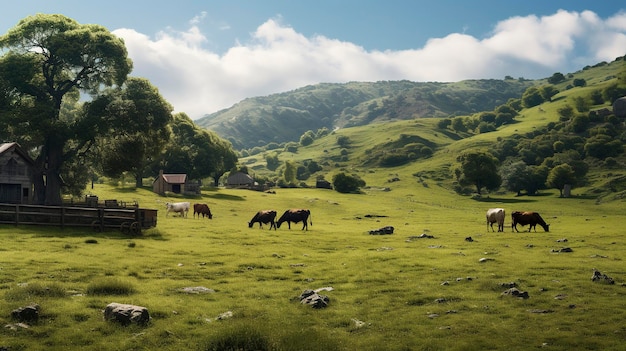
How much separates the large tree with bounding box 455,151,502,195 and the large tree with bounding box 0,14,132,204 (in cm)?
9420

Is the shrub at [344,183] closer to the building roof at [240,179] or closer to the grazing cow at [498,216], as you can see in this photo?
the building roof at [240,179]

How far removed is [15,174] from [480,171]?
10446cm

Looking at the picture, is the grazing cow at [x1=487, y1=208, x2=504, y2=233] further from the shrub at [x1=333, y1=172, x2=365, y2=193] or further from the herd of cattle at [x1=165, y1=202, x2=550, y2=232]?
the shrub at [x1=333, y1=172, x2=365, y2=193]

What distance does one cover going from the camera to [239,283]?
827 inches

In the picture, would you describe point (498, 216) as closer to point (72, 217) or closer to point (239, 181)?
point (72, 217)

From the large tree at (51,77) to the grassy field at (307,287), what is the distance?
58.2 feet

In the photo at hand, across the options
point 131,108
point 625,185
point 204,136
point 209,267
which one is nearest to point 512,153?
point 625,185

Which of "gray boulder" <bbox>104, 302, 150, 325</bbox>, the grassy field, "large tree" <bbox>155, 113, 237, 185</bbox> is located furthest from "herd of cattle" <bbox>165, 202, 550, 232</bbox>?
"large tree" <bbox>155, 113, 237, 185</bbox>

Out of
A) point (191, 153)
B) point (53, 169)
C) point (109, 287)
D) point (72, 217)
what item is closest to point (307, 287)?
point (109, 287)

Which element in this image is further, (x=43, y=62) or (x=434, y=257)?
(x=43, y=62)

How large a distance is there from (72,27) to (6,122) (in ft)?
41.7

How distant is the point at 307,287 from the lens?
68.3ft

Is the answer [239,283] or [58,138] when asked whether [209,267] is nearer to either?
[239,283]

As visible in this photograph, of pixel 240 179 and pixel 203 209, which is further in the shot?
pixel 240 179
